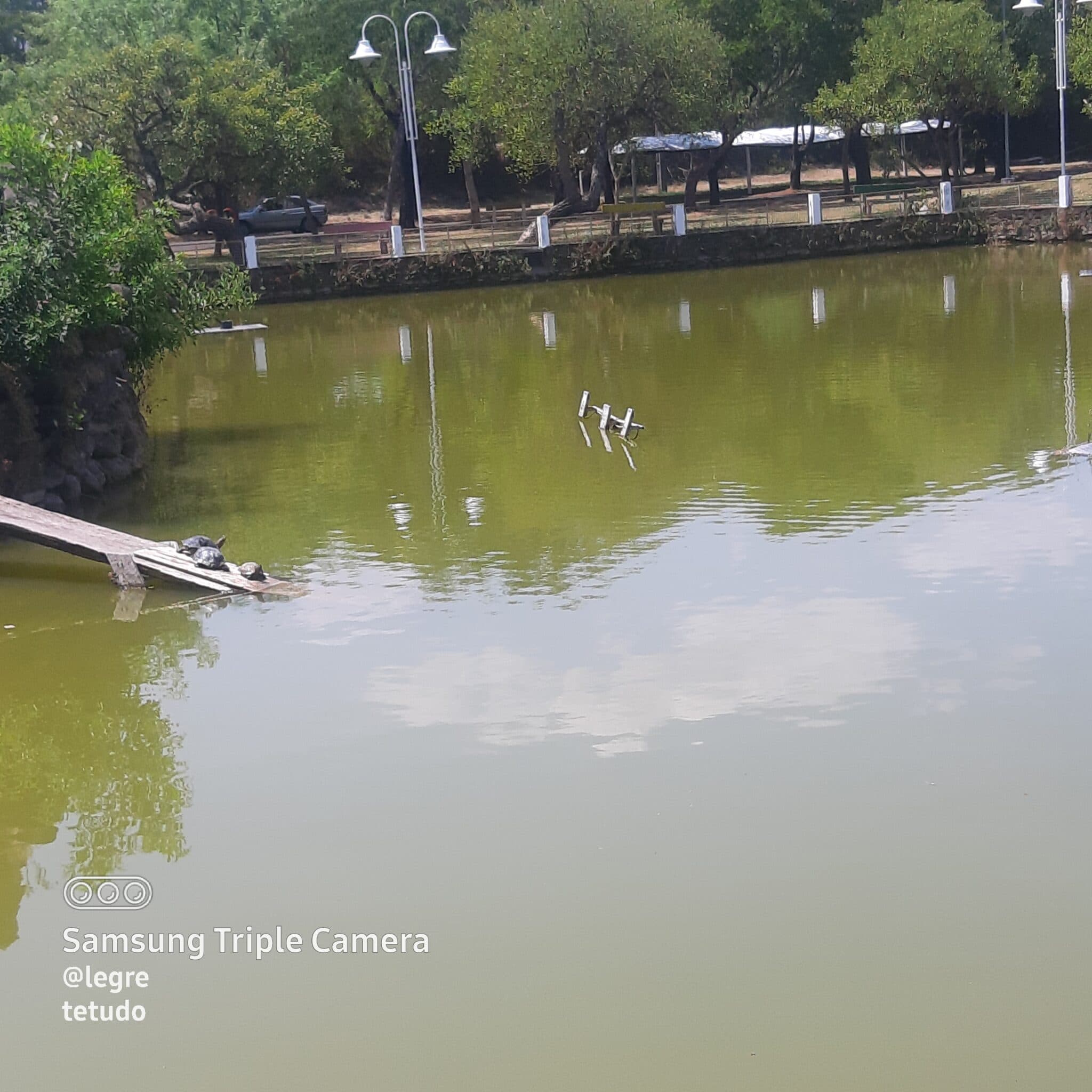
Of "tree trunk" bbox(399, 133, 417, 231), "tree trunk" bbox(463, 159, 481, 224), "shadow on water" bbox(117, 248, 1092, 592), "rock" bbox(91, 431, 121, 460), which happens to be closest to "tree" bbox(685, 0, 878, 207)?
"tree trunk" bbox(463, 159, 481, 224)

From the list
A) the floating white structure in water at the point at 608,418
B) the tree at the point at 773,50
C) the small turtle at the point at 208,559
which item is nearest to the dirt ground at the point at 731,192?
the tree at the point at 773,50

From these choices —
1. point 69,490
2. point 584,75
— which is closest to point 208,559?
point 69,490

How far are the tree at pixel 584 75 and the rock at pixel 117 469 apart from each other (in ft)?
84.8

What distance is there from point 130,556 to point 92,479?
3.88 metres

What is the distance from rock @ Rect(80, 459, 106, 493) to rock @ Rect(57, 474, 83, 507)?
250mm

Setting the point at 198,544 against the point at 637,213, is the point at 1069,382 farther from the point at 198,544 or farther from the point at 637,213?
the point at 637,213

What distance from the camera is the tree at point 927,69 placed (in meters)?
43.7

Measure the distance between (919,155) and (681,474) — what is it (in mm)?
45618

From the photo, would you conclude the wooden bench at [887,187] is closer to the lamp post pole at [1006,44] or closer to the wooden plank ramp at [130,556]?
the lamp post pole at [1006,44]

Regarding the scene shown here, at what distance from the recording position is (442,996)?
637 cm

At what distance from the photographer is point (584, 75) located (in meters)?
39.8

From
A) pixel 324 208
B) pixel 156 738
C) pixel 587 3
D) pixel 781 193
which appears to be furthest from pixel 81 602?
pixel 781 193

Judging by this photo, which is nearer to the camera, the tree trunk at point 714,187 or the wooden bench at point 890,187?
the wooden bench at point 890,187

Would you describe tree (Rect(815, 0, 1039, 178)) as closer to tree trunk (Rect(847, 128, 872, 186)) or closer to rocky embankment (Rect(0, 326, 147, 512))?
tree trunk (Rect(847, 128, 872, 186))
